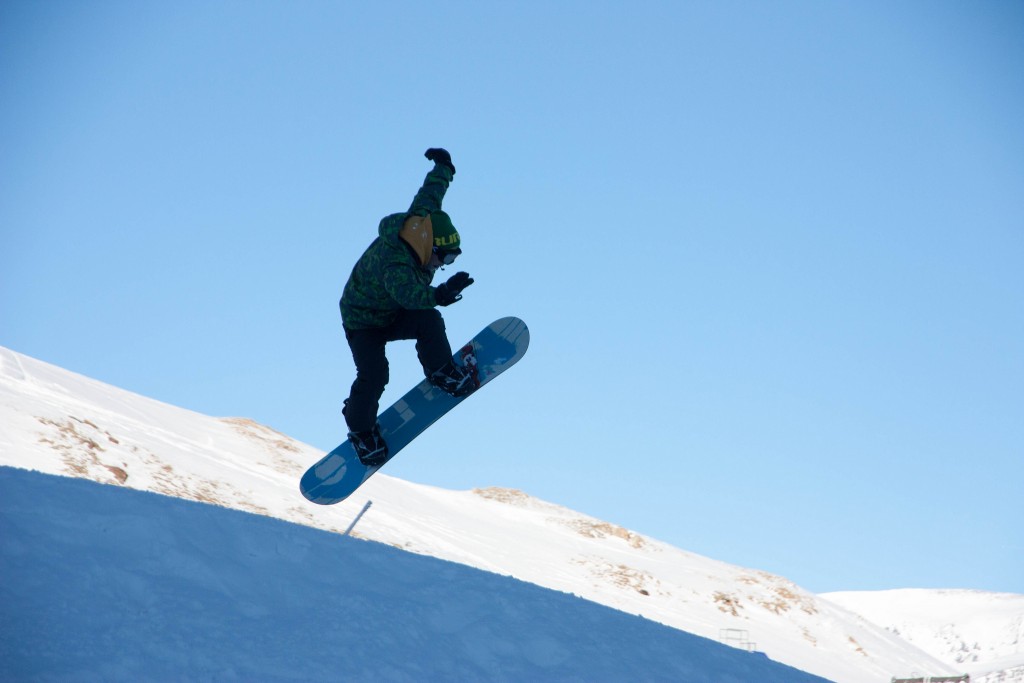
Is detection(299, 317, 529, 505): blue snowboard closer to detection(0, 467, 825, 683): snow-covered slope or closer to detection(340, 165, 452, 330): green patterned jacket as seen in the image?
detection(340, 165, 452, 330): green patterned jacket

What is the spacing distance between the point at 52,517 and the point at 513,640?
251 centimetres

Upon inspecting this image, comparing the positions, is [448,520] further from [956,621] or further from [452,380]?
[956,621]

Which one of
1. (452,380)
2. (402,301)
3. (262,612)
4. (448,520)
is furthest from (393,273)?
(448,520)

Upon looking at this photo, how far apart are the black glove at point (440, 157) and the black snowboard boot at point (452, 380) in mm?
1681

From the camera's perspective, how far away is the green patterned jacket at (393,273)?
7.03 metres

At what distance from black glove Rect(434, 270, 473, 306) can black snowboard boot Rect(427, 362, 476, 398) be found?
1037 mm

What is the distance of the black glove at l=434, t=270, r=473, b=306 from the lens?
7.09 metres

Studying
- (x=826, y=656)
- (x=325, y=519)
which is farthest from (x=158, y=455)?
(x=826, y=656)

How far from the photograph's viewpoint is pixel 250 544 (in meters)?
5.36

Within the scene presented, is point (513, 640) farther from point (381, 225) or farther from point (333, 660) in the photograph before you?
point (381, 225)

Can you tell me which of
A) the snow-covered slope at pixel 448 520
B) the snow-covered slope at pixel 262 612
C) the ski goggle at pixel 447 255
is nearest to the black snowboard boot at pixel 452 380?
the ski goggle at pixel 447 255

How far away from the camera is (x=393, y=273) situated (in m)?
7.06

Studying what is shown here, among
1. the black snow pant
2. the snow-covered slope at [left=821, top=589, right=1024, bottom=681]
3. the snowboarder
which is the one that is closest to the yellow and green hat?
the snowboarder

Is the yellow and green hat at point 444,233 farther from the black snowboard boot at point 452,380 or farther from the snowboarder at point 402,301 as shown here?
the black snowboard boot at point 452,380
